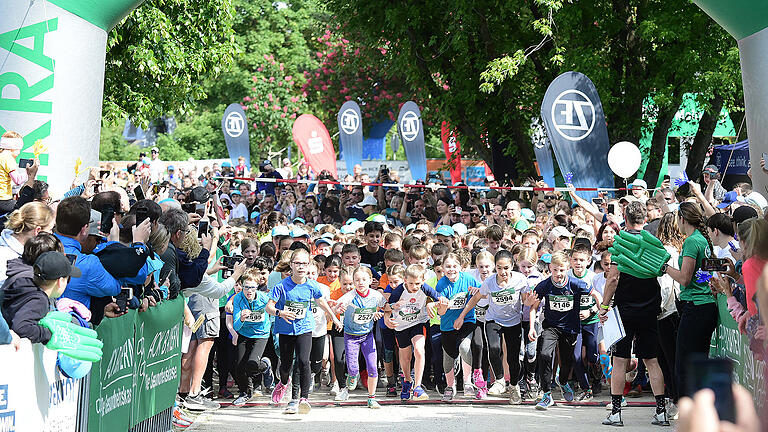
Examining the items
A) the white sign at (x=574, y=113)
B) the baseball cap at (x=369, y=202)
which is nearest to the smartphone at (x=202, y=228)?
the white sign at (x=574, y=113)

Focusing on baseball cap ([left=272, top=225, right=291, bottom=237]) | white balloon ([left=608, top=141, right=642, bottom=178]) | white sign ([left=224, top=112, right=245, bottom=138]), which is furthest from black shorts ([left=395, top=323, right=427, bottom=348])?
white sign ([left=224, top=112, right=245, bottom=138])

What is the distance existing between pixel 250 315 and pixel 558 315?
3.27 m

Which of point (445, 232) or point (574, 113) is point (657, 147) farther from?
point (445, 232)

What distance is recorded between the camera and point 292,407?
10281 mm

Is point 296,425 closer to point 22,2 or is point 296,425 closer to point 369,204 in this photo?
point 22,2

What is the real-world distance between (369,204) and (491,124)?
3.33 m

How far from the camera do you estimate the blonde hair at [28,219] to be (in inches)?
249

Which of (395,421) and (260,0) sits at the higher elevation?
(260,0)

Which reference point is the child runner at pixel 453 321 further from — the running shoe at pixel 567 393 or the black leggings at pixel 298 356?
the black leggings at pixel 298 356

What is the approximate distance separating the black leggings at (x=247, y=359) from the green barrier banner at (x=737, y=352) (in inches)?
186

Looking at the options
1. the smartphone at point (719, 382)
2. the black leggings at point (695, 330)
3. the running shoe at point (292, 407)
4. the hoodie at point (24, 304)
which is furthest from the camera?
the running shoe at point (292, 407)

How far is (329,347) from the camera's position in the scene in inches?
466

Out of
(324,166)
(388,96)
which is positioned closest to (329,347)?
(324,166)

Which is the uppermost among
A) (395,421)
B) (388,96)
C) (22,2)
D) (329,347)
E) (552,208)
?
(388,96)
